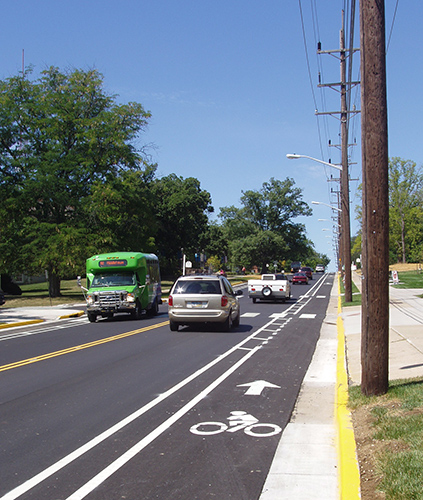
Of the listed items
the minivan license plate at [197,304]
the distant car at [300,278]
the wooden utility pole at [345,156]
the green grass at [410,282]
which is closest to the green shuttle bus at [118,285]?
the minivan license plate at [197,304]

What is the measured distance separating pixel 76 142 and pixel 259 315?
76.9 ft

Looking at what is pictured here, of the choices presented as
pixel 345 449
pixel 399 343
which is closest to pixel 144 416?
pixel 345 449

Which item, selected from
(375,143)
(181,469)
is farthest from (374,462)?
(375,143)

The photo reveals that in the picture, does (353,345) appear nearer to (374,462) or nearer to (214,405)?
(214,405)

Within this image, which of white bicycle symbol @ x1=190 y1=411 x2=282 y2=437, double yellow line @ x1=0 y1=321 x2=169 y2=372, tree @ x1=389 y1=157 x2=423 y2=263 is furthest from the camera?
tree @ x1=389 y1=157 x2=423 y2=263

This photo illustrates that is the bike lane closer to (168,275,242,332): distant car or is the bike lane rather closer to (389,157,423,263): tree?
(168,275,242,332): distant car

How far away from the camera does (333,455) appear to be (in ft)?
18.9

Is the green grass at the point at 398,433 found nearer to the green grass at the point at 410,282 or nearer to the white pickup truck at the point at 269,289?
the white pickup truck at the point at 269,289

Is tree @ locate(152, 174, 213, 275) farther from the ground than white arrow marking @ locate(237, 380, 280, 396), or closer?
farther from the ground

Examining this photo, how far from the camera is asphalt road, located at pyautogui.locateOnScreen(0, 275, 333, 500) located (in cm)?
509

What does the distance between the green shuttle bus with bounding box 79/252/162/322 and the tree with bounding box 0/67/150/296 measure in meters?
13.9

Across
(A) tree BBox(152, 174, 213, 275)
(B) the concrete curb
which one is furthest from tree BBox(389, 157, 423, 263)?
(B) the concrete curb

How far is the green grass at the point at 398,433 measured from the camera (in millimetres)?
4477

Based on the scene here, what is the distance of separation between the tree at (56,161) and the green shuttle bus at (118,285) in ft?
45.6
